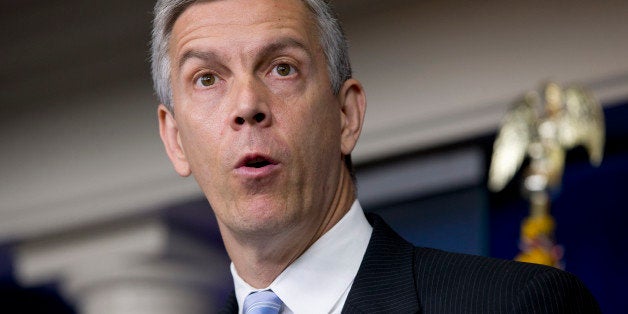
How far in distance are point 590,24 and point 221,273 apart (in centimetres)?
183

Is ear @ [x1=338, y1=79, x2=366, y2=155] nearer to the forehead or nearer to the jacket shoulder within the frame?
the forehead

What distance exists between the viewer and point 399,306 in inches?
62.7

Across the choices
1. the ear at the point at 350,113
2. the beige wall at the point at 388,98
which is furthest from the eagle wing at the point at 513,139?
the ear at the point at 350,113

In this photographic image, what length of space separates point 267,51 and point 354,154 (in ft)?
8.75

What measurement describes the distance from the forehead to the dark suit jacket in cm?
32

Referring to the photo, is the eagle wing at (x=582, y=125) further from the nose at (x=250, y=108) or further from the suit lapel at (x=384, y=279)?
the nose at (x=250, y=108)

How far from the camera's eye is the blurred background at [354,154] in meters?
3.77

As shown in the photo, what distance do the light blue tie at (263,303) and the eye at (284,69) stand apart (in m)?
0.31

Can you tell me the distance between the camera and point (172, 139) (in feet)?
6.10

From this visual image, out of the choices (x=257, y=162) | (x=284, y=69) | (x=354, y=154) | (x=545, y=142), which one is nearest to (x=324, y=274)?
(x=257, y=162)

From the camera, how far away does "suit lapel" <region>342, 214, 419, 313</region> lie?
5.24 feet

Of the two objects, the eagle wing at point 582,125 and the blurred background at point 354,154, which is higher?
the eagle wing at point 582,125

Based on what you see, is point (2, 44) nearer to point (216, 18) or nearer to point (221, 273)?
point (221, 273)

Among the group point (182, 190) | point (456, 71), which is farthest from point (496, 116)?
point (182, 190)
